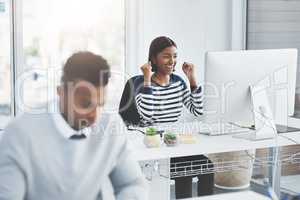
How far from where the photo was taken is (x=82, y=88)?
122 cm

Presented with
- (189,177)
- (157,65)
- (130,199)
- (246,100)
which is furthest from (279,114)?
(130,199)

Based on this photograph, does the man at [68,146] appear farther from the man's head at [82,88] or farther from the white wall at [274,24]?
the white wall at [274,24]

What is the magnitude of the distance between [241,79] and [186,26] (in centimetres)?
201

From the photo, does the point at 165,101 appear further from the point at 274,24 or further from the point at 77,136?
the point at 77,136

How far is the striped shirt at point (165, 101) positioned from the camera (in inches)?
121

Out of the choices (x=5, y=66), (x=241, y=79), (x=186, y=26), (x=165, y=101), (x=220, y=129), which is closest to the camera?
(x=241, y=79)

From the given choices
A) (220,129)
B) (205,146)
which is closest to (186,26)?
(220,129)

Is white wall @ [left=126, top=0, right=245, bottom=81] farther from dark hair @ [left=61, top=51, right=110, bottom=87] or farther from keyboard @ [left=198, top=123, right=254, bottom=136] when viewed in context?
dark hair @ [left=61, top=51, right=110, bottom=87]

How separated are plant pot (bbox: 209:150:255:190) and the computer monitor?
24cm

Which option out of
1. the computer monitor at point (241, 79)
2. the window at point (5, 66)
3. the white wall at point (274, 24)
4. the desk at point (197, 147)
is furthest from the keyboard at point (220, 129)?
the window at point (5, 66)

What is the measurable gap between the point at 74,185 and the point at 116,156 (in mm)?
140

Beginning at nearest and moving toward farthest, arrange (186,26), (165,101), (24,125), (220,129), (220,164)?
(24,125) → (220,164) → (220,129) → (165,101) → (186,26)

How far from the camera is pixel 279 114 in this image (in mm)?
2732

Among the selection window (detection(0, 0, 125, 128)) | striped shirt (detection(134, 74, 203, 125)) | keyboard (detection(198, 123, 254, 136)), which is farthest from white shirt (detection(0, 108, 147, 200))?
window (detection(0, 0, 125, 128))
